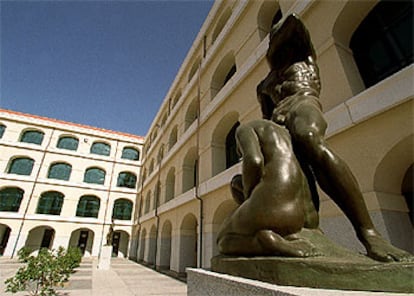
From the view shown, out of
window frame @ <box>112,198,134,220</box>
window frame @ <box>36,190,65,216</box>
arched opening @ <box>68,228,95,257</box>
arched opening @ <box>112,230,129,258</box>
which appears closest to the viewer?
window frame @ <box>36,190,65,216</box>

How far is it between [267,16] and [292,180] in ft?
25.3

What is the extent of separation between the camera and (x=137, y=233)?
22516 millimetres

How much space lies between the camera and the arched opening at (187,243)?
1078 centimetres

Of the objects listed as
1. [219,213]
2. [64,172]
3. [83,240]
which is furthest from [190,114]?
[83,240]

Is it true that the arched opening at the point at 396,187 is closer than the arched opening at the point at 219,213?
Yes

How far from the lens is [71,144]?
2555 cm

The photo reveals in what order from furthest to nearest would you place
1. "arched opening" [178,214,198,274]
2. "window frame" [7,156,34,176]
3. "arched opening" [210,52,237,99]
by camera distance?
"window frame" [7,156,34,176] → "arched opening" [178,214,198,274] → "arched opening" [210,52,237,99]

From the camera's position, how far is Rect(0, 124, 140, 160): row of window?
24047 millimetres

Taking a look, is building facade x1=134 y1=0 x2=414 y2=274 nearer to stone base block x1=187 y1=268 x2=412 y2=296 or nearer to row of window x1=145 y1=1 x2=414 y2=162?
row of window x1=145 y1=1 x2=414 y2=162

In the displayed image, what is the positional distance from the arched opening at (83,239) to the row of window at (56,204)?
2740 mm

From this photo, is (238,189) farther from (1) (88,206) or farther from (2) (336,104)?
(1) (88,206)

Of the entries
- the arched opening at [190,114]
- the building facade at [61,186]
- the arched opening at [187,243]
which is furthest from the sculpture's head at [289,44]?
the building facade at [61,186]

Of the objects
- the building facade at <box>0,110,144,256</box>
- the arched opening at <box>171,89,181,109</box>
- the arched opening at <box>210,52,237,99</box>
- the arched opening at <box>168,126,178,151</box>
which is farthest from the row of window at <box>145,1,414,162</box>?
the building facade at <box>0,110,144,256</box>

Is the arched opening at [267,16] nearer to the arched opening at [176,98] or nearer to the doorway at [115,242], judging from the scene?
the arched opening at [176,98]
